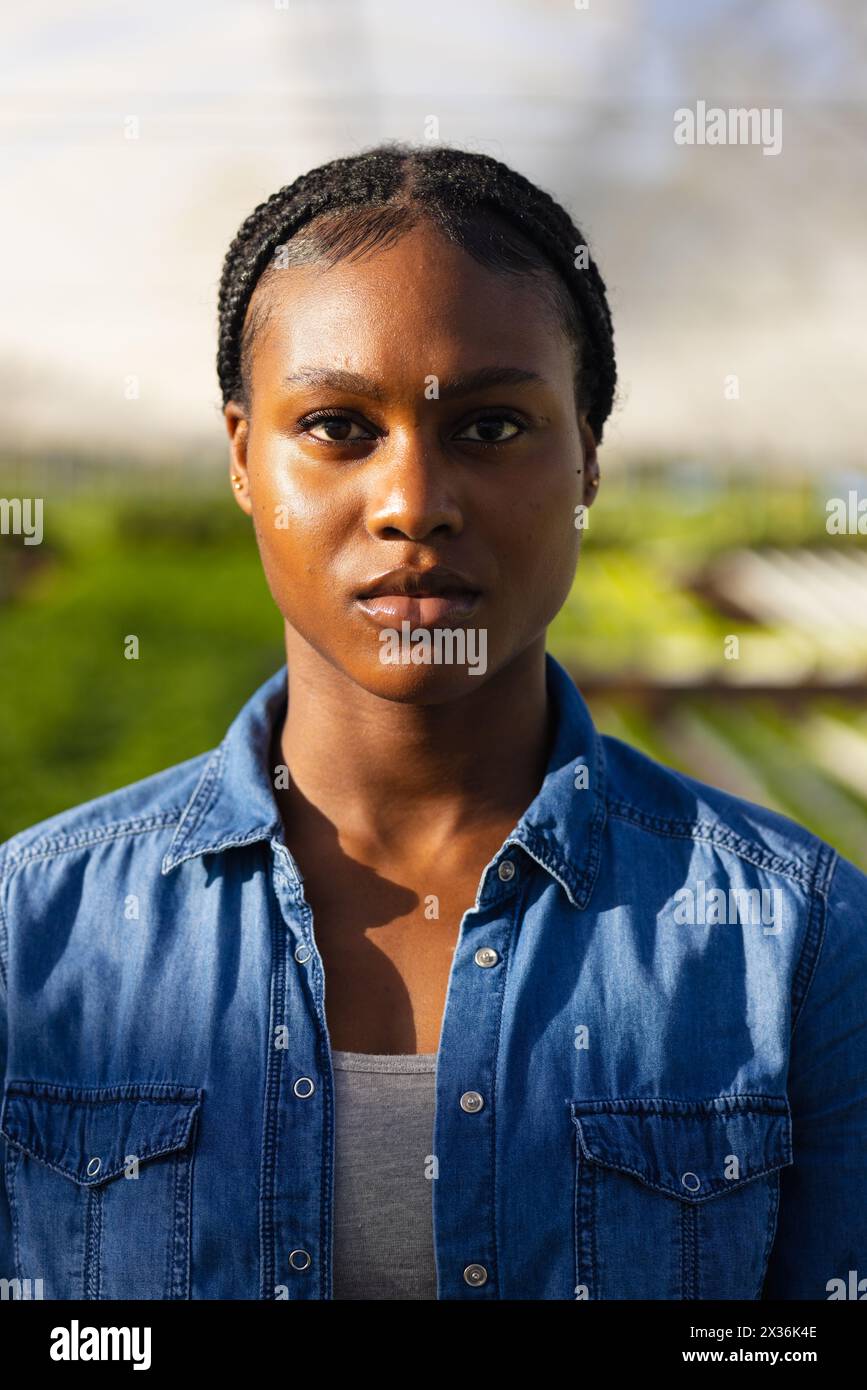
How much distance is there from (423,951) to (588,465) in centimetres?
62

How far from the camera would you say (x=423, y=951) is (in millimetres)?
1610

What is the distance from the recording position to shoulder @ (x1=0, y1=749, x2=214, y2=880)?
166cm

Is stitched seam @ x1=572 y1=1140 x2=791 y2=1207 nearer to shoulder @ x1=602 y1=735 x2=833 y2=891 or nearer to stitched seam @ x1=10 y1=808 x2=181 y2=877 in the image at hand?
shoulder @ x1=602 y1=735 x2=833 y2=891

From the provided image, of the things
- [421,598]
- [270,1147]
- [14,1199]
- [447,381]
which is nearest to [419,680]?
[421,598]

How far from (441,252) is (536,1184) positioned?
99cm

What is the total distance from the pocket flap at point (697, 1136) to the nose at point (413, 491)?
2.07ft

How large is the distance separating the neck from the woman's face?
9cm

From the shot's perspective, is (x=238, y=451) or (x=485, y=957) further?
(x=238, y=451)

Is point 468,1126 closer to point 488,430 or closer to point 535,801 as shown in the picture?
point 535,801

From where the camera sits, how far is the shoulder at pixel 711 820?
163cm

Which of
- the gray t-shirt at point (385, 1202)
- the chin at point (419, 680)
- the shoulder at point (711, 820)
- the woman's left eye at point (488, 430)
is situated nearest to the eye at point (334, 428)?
the woman's left eye at point (488, 430)

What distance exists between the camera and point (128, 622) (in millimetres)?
7598

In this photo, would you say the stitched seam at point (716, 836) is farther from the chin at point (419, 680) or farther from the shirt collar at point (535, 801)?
the chin at point (419, 680)
